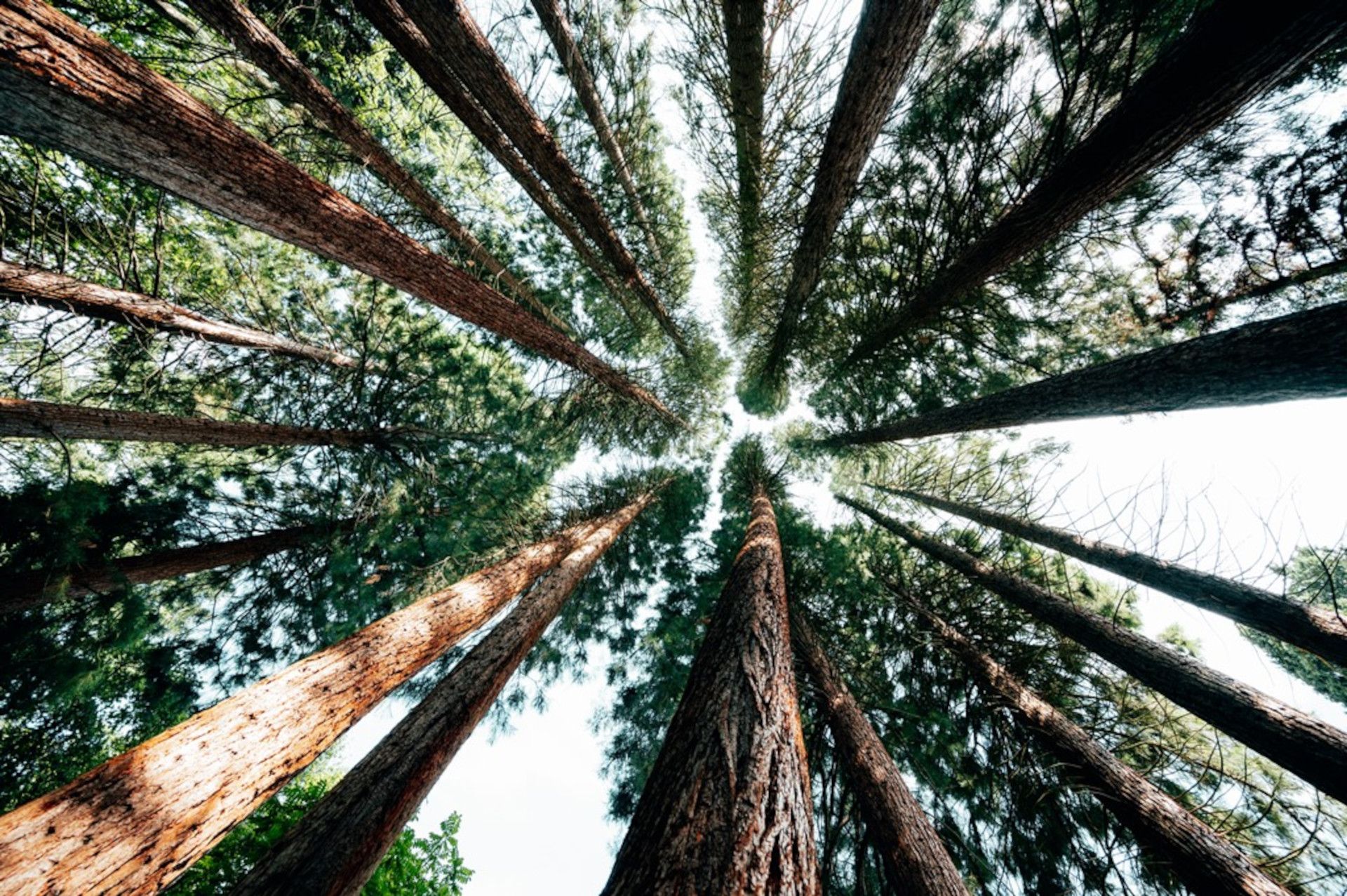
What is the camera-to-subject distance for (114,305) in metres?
3.90

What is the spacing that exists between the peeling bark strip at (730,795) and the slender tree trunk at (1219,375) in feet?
9.08

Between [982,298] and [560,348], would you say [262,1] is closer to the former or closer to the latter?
[560,348]

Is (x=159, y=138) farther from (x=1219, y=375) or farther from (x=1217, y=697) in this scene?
(x=1217, y=697)

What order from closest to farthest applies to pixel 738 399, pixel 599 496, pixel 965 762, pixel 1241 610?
pixel 1241 610, pixel 965 762, pixel 599 496, pixel 738 399

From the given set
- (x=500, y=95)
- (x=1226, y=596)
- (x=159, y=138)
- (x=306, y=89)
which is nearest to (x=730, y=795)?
(x=159, y=138)

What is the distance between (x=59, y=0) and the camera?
3.81 meters

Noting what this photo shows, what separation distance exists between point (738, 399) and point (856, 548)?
7.83 m

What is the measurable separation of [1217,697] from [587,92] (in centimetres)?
863

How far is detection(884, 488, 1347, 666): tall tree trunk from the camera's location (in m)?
3.25

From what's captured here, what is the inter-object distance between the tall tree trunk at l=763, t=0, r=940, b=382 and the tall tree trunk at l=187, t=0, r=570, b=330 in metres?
3.29

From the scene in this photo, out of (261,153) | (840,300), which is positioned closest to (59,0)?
(261,153)

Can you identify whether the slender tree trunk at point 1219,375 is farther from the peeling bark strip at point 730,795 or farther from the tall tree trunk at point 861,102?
the peeling bark strip at point 730,795

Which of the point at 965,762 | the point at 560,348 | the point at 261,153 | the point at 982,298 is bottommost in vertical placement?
the point at 965,762

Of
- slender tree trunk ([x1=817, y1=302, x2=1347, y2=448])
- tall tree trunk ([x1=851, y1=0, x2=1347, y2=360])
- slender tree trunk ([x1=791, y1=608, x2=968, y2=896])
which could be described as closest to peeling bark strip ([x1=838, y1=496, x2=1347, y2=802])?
slender tree trunk ([x1=791, y1=608, x2=968, y2=896])
